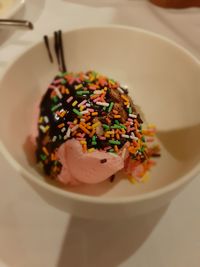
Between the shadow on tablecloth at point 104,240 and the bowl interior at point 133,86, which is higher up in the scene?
the bowl interior at point 133,86

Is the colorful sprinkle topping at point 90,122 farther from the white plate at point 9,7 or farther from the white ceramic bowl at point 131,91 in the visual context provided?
the white plate at point 9,7

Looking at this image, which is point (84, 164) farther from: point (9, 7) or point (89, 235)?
point (9, 7)

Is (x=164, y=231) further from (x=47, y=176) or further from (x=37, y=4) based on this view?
(x=37, y=4)

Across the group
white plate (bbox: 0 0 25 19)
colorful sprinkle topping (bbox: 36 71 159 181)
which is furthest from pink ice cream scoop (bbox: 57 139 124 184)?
white plate (bbox: 0 0 25 19)

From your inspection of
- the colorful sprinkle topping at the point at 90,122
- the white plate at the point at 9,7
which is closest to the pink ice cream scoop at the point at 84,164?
the colorful sprinkle topping at the point at 90,122

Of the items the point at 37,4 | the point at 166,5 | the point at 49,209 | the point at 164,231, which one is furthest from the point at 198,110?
the point at 37,4

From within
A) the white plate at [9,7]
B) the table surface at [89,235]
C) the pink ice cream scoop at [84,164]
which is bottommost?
the table surface at [89,235]
